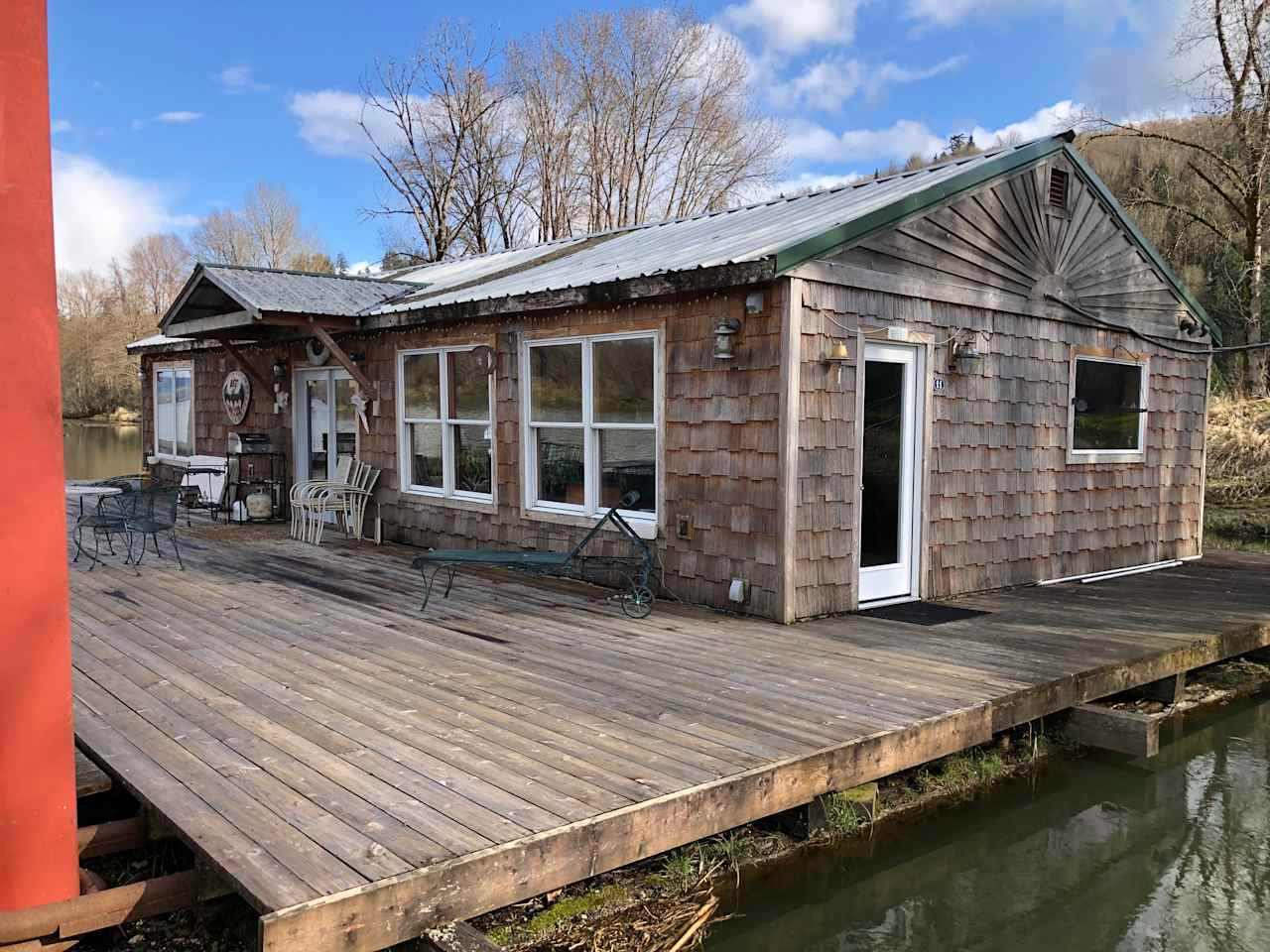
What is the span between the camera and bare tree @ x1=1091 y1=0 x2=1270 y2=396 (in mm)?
15906

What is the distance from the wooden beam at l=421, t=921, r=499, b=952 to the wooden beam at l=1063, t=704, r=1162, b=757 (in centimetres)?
363

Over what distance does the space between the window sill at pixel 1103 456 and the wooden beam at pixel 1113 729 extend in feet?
10.8

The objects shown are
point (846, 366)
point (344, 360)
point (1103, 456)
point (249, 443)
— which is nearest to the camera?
point (846, 366)

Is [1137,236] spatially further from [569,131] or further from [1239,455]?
[569,131]

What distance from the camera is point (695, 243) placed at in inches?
287

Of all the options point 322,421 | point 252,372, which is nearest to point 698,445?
point 322,421

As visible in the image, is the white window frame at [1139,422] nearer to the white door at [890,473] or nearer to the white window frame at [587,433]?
the white door at [890,473]

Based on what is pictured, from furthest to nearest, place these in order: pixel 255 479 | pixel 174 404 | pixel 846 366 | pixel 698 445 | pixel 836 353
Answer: pixel 174 404
pixel 255 479
pixel 698 445
pixel 846 366
pixel 836 353

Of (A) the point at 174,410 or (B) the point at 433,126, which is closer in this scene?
(A) the point at 174,410

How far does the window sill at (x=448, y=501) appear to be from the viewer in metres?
8.13

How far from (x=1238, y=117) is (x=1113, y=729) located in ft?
51.1

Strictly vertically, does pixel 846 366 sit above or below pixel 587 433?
above

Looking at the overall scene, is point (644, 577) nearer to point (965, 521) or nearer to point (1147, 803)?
point (965, 521)

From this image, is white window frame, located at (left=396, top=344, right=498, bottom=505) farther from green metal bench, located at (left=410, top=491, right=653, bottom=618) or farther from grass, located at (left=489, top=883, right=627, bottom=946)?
grass, located at (left=489, top=883, right=627, bottom=946)
